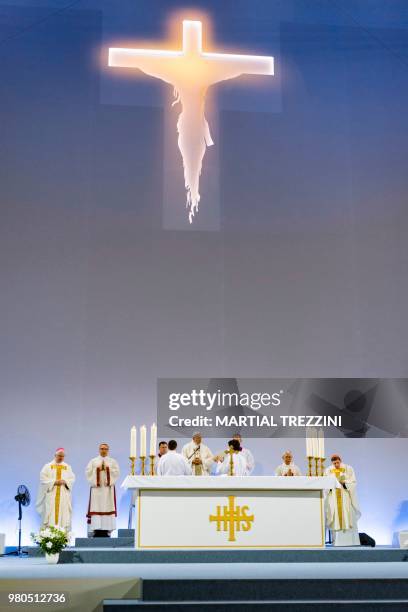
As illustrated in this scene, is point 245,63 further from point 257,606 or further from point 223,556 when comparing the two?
point 257,606

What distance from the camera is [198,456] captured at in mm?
11453

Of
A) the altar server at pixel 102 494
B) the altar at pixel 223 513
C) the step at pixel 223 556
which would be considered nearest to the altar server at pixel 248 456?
the altar server at pixel 102 494

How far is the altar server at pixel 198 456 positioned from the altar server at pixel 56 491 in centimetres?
176

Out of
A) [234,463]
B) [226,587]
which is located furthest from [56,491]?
[226,587]

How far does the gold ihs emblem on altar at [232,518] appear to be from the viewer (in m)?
8.00

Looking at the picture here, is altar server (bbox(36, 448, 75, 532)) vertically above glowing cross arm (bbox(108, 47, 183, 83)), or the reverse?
glowing cross arm (bbox(108, 47, 183, 83))

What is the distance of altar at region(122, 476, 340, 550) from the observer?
7961 millimetres

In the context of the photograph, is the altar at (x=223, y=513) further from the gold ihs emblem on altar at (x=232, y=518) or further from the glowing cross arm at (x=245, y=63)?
the glowing cross arm at (x=245, y=63)

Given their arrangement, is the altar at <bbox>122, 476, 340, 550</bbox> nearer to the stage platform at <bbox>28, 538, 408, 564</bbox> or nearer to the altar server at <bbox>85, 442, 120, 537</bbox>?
the stage platform at <bbox>28, 538, 408, 564</bbox>

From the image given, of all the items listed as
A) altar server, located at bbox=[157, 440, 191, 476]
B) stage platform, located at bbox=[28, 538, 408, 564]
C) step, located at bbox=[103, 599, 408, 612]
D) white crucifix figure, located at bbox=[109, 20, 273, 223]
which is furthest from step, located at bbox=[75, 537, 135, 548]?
white crucifix figure, located at bbox=[109, 20, 273, 223]

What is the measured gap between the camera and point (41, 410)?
12273 millimetres

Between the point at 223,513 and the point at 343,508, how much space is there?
3965 millimetres

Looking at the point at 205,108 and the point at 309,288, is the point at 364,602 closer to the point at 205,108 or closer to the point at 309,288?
the point at 309,288

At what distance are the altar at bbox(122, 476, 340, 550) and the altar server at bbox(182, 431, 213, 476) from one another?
2.30 metres
